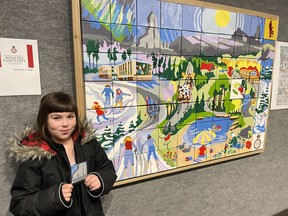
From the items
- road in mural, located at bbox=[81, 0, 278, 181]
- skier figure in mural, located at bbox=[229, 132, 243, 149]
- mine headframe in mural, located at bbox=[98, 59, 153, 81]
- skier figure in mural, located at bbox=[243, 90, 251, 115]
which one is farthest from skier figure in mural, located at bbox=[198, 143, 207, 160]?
mine headframe in mural, located at bbox=[98, 59, 153, 81]

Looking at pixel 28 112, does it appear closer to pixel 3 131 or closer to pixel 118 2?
pixel 3 131

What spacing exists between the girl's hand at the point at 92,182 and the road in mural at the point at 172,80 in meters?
0.20

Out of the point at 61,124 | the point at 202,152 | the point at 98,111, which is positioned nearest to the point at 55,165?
the point at 61,124

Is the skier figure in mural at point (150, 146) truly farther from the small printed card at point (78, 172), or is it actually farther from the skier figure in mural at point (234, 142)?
the skier figure in mural at point (234, 142)

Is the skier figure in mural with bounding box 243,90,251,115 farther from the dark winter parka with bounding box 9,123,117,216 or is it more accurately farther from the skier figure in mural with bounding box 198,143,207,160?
the dark winter parka with bounding box 9,123,117,216

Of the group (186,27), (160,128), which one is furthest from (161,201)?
(186,27)

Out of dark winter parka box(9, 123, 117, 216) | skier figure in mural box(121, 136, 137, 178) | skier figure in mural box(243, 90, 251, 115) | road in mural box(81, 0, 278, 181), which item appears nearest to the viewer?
dark winter parka box(9, 123, 117, 216)

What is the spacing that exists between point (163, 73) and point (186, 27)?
0.25 m

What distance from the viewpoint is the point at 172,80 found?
1.05 metres

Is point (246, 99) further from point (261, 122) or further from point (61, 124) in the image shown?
point (61, 124)

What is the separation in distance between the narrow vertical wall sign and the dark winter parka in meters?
0.16

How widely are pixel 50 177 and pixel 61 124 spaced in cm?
18

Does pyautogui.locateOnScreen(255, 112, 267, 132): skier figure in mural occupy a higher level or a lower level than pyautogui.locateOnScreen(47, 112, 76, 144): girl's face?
lower

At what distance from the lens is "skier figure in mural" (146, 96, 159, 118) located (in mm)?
1016
